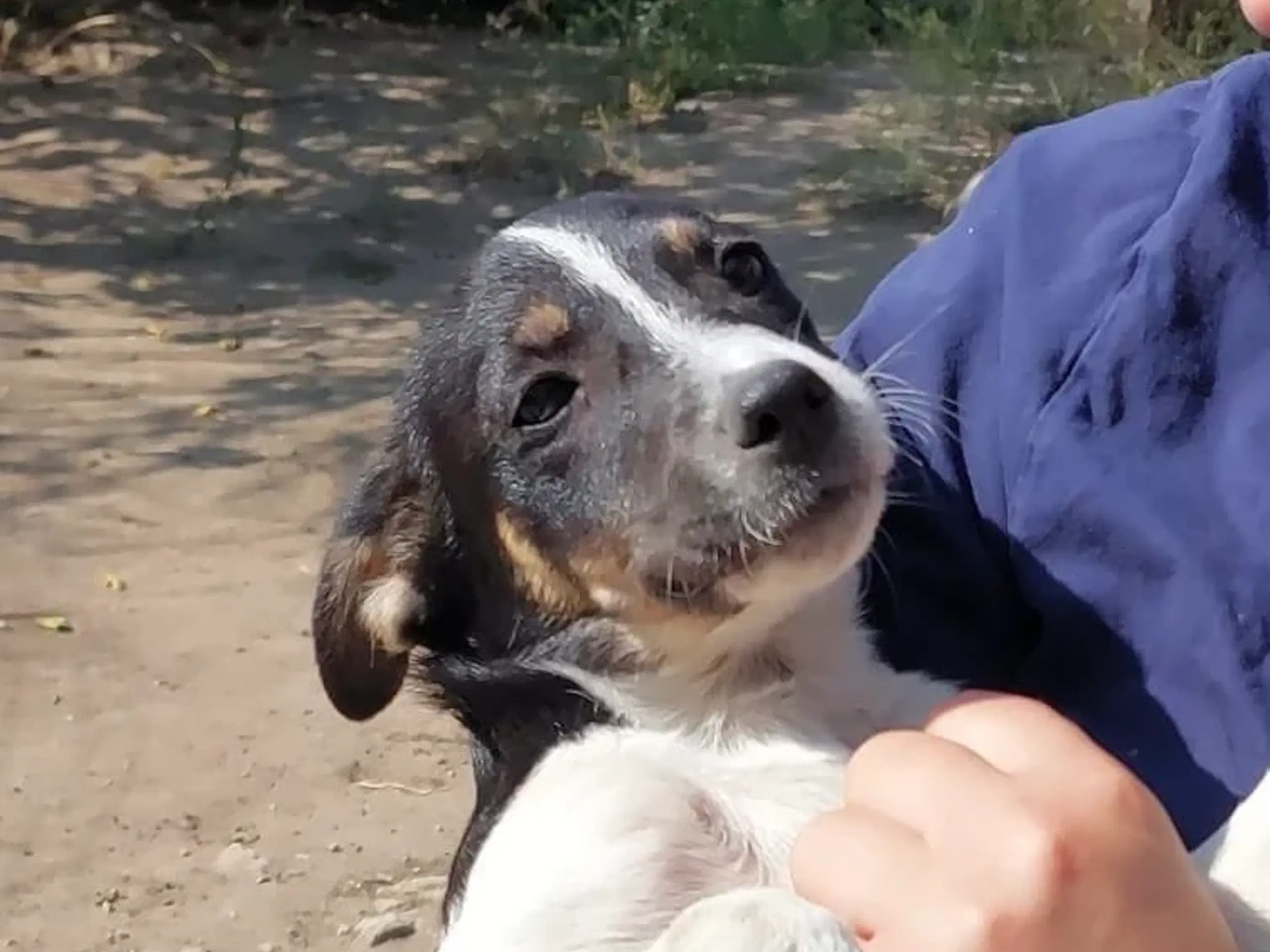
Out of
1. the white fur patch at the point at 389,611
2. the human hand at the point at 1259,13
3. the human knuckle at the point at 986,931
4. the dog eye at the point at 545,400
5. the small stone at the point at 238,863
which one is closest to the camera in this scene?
the human knuckle at the point at 986,931

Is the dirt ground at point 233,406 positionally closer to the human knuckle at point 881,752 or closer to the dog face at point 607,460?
the dog face at point 607,460

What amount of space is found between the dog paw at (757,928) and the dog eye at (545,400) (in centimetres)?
59

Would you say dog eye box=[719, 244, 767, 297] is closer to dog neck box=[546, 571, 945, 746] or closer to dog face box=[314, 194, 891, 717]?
dog face box=[314, 194, 891, 717]

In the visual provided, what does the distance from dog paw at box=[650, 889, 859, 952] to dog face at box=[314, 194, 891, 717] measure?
33 centimetres

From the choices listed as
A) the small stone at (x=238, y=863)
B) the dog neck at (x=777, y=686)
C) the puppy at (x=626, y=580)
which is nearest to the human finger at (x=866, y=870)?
the puppy at (x=626, y=580)

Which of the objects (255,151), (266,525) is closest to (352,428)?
(266,525)

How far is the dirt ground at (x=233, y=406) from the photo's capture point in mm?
3963

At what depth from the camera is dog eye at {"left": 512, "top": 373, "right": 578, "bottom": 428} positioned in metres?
2.21

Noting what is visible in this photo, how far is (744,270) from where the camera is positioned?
7.55ft

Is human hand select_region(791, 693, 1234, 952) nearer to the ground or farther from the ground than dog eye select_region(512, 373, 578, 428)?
farther from the ground

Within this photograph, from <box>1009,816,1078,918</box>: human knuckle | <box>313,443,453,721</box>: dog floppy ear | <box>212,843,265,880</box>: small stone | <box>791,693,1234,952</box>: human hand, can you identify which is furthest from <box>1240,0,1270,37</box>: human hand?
<box>212,843,265,880</box>: small stone

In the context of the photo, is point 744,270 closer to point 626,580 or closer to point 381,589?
point 626,580

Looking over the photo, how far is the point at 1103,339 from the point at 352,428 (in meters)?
4.11

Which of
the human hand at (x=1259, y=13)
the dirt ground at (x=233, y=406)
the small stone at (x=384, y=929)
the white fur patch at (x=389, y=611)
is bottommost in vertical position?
the dirt ground at (x=233, y=406)
